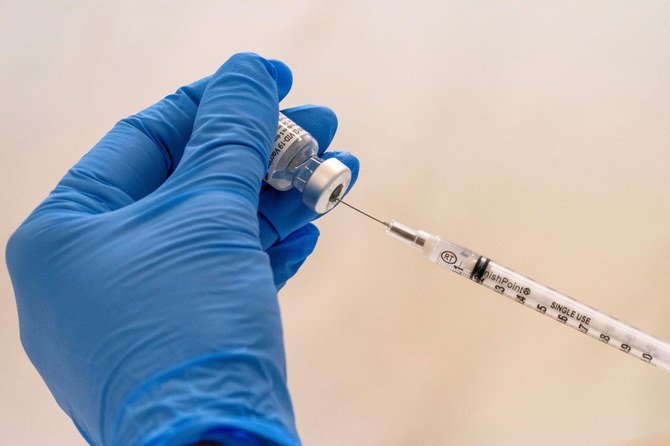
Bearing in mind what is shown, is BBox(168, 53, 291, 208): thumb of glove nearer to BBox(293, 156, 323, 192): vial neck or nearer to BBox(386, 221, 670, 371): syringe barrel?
BBox(293, 156, 323, 192): vial neck

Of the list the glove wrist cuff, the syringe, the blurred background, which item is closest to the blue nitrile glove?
the glove wrist cuff

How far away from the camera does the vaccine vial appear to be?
932mm

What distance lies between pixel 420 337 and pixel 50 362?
834 mm

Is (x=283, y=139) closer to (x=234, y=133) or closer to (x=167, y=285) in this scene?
(x=234, y=133)

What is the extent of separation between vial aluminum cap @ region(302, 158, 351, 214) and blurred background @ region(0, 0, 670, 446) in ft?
1.42

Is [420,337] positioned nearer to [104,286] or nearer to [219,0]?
[104,286]

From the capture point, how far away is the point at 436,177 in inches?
54.2

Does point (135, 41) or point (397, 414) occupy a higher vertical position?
point (135, 41)

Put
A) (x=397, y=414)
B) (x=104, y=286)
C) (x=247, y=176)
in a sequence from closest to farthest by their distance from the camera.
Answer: (x=104, y=286), (x=247, y=176), (x=397, y=414)

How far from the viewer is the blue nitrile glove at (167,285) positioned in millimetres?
598

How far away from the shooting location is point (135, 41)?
143 cm

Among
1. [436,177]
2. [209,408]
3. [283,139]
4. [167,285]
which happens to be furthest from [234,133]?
[436,177]

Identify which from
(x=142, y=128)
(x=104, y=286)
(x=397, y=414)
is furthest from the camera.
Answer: (x=397, y=414)

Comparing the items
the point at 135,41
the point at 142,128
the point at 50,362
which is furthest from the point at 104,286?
the point at 135,41
